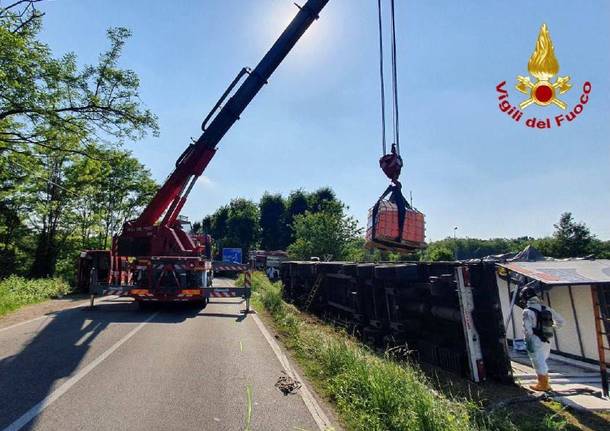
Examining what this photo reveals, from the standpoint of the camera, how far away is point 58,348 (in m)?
6.73

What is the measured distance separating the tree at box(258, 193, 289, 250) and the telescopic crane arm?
4771 centimetres

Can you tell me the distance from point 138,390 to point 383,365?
3.19 metres

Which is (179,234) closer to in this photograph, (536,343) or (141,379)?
(141,379)

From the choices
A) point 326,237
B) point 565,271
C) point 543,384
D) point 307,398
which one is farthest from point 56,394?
point 326,237

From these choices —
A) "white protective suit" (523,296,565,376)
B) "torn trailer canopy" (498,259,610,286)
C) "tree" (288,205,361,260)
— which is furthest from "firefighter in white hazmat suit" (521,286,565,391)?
"tree" (288,205,361,260)

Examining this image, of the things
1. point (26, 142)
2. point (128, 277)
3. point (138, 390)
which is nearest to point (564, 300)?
point (138, 390)

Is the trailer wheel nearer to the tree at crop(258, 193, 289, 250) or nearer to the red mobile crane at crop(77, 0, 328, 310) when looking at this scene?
the red mobile crane at crop(77, 0, 328, 310)

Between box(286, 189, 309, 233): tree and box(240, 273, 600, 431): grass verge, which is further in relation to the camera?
box(286, 189, 309, 233): tree

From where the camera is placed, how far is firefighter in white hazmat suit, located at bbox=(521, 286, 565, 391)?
6.02 metres

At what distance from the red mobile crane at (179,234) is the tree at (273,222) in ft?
152

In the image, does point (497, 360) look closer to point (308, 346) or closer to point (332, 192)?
point (308, 346)

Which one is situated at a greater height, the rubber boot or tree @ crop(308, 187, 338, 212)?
tree @ crop(308, 187, 338, 212)

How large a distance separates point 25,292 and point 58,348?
32.7ft

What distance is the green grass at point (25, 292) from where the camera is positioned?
1164 cm
